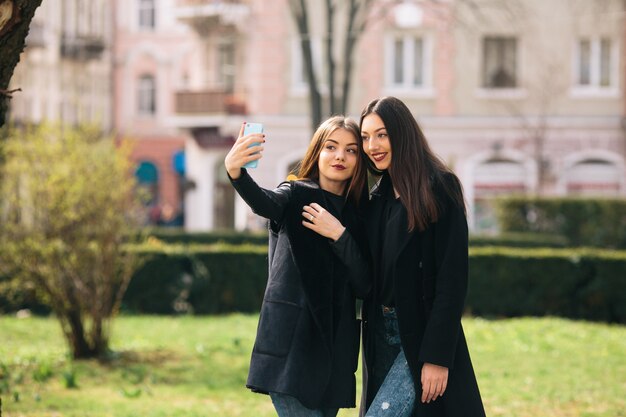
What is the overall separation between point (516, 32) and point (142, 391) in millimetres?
25902

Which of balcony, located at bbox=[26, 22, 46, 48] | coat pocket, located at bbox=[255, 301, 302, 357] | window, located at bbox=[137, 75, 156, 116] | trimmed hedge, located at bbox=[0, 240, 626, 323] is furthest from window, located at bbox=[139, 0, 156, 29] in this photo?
coat pocket, located at bbox=[255, 301, 302, 357]

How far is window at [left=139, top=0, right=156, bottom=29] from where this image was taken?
48.5 meters

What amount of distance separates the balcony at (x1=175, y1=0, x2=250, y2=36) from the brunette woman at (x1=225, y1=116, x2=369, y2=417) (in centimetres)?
2899

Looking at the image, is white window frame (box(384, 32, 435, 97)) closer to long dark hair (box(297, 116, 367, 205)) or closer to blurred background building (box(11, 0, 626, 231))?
blurred background building (box(11, 0, 626, 231))

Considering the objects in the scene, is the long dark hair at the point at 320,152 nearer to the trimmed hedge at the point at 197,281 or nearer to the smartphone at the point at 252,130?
the smartphone at the point at 252,130

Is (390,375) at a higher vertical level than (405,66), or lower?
lower

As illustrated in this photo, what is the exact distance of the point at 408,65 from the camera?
34.0m

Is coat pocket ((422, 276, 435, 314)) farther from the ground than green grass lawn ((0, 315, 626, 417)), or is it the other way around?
coat pocket ((422, 276, 435, 314))

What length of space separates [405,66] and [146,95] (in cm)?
1833

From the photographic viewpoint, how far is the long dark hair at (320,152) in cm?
491

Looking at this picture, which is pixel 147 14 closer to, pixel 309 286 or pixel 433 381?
pixel 309 286

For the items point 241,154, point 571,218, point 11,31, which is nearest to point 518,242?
point 571,218

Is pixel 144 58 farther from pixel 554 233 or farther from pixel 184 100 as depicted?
pixel 554 233

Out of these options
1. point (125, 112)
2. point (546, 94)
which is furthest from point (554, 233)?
point (125, 112)
